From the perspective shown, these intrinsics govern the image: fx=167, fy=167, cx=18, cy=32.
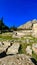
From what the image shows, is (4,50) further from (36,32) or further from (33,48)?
(36,32)

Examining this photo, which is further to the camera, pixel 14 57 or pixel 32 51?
pixel 32 51

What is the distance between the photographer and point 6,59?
10633 mm

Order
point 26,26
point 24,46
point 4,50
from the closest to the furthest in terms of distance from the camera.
Answer: point 4,50 → point 24,46 → point 26,26

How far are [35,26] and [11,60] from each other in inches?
959

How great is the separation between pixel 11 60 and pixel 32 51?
1133 centimetres

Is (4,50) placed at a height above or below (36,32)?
below

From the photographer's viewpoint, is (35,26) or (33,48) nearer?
(33,48)

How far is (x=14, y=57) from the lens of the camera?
1090cm

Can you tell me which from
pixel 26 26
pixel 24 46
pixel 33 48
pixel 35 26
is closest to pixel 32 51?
pixel 33 48

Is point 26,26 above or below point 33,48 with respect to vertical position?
above

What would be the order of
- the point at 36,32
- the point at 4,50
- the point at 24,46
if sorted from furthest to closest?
the point at 36,32 < the point at 24,46 < the point at 4,50

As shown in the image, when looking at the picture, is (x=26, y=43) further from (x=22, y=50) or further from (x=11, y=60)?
(x=11, y=60)

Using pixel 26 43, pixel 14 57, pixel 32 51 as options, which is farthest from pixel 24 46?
pixel 14 57

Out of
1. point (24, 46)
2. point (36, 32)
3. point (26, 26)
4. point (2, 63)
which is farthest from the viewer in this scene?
point (26, 26)
